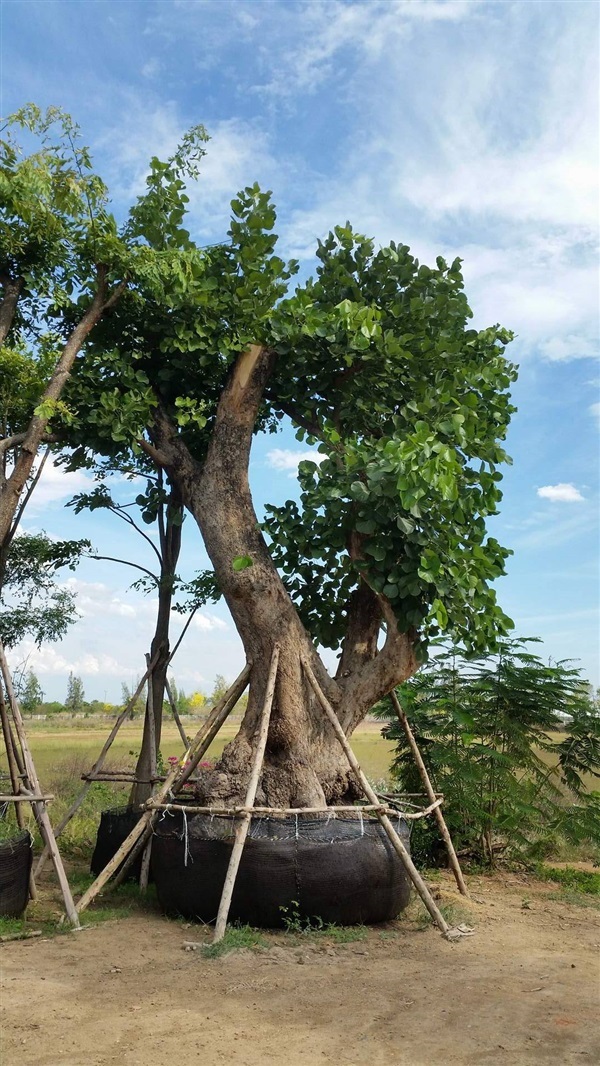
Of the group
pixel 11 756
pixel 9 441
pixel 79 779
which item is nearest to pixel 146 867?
pixel 11 756

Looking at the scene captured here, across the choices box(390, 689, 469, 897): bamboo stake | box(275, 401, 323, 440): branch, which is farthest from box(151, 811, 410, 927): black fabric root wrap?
box(275, 401, 323, 440): branch

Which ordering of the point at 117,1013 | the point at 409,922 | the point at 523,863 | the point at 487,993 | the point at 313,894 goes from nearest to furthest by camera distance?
1. the point at 117,1013
2. the point at 487,993
3. the point at 313,894
4. the point at 409,922
5. the point at 523,863

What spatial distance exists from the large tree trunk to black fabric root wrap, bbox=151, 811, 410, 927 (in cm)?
64

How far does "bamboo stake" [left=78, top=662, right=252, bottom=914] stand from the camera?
285 inches

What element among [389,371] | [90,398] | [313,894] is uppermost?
[389,371]

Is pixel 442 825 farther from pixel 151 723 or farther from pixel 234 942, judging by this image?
pixel 151 723

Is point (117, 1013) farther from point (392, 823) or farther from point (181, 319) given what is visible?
point (181, 319)

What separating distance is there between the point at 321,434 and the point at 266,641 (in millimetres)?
2234

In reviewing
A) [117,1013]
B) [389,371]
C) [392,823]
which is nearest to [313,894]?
[392,823]

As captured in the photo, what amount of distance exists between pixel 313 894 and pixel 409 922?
1103 millimetres

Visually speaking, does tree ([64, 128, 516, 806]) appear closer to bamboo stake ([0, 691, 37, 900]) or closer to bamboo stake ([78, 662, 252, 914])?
bamboo stake ([78, 662, 252, 914])

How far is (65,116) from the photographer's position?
8.20m

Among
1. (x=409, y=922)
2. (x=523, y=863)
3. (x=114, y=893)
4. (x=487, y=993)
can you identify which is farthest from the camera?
(x=523, y=863)

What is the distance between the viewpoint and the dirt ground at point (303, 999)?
4.33 m
